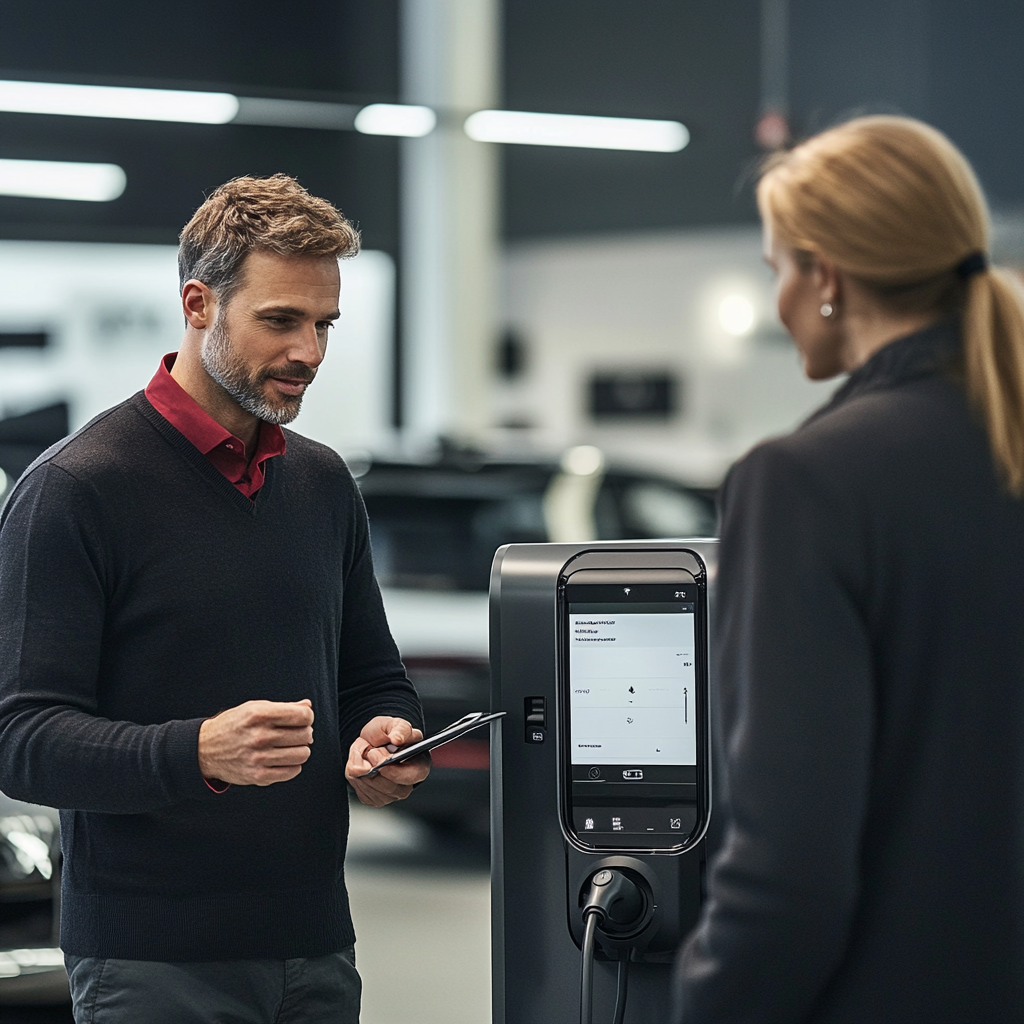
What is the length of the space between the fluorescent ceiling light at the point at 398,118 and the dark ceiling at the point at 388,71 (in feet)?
2.12

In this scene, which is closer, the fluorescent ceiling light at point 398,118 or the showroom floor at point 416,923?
the showroom floor at point 416,923

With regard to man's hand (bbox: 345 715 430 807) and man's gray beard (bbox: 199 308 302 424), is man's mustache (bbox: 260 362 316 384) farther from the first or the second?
man's hand (bbox: 345 715 430 807)

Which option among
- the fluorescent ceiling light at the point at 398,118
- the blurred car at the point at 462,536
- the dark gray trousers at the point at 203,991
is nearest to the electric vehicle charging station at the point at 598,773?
the dark gray trousers at the point at 203,991

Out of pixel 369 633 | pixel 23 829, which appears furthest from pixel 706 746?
pixel 23 829

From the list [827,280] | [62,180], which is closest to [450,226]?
[62,180]

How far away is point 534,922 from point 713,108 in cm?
A: 1176

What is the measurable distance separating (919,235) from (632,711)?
0.71 m

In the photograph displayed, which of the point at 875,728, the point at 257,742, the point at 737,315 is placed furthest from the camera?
the point at 737,315

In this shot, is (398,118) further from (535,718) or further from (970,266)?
(970,266)

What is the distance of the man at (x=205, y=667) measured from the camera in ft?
5.42

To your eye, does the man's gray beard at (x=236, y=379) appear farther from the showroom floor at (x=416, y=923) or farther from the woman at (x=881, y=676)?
the showroom floor at (x=416, y=923)

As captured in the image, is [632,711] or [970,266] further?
[632,711]

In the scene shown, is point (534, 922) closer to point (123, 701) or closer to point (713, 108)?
point (123, 701)

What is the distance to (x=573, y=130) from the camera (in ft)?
27.6
